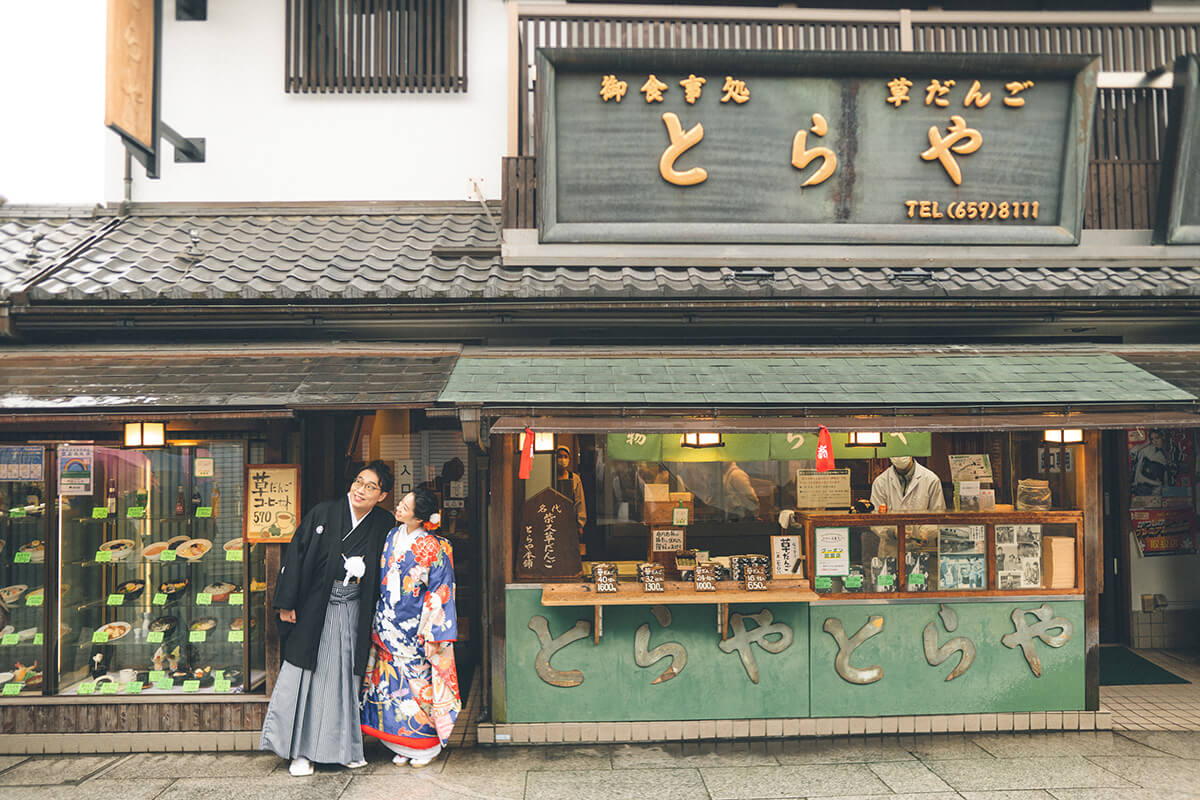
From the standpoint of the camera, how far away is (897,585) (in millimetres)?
6684

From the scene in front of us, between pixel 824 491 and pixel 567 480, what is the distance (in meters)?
2.78

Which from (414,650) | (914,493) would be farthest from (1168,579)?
(414,650)

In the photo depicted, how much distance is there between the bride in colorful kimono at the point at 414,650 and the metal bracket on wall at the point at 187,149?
5468 mm

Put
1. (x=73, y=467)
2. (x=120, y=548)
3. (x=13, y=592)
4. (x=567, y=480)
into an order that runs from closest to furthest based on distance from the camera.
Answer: (x=73, y=467)
(x=13, y=592)
(x=120, y=548)
(x=567, y=480)

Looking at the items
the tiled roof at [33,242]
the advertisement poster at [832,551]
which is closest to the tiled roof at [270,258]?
the tiled roof at [33,242]

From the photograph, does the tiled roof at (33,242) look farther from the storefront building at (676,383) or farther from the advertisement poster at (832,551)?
the advertisement poster at (832,551)

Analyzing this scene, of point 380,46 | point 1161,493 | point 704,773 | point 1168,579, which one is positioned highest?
point 380,46

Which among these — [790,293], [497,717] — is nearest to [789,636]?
[497,717]

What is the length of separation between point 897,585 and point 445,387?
4.68 metres

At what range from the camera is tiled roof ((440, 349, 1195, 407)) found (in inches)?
229

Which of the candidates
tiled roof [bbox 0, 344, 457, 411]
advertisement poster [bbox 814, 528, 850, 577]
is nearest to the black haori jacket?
tiled roof [bbox 0, 344, 457, 411]

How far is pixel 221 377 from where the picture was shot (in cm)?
617

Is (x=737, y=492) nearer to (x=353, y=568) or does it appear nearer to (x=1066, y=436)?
(x=1066, y=436)

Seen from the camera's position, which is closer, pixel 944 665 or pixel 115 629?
pixel 944 665
